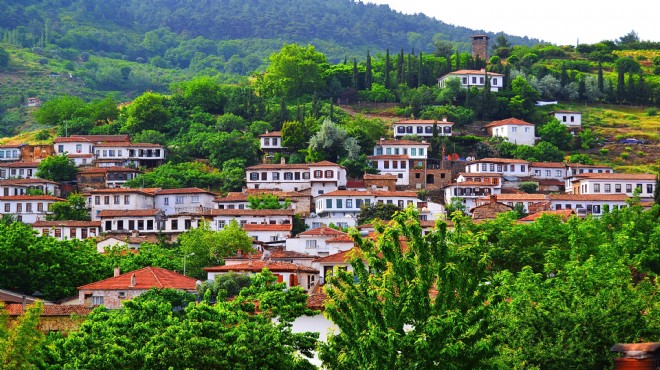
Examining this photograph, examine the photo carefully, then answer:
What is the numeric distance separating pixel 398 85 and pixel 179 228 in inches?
1914

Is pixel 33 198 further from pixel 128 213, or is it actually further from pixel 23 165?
pixel 23 165

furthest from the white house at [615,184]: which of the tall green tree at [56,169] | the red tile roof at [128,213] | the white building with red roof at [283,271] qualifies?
the tall green tree at [56,169]

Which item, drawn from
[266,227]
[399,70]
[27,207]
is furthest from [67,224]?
[399,70]

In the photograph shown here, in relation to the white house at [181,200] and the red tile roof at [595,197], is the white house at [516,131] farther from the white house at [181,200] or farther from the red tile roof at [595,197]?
the white house at [181,200]

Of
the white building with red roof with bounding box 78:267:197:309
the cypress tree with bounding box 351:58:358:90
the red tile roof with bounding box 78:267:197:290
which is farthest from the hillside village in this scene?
the cypress tree with bounding box 351:58:358:90

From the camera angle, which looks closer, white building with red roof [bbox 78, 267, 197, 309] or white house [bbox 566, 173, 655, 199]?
white building with red roof [bbox 78, 267, 197, 309]

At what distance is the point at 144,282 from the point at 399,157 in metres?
49.2

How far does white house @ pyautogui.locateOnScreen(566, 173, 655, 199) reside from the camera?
336 feet

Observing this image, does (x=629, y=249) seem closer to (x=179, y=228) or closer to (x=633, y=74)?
(x=179, y=228)

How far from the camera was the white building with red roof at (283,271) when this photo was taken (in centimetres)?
6644

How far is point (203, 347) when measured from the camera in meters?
35.3

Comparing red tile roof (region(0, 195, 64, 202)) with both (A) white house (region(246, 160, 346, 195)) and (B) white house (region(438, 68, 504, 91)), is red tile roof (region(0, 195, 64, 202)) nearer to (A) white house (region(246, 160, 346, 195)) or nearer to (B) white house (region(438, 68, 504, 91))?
(A) white house (region(246, 160, 346, 195))

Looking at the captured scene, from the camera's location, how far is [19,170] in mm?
111875

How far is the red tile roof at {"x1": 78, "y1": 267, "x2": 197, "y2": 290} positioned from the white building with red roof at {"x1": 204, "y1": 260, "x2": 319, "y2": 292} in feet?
7.41
